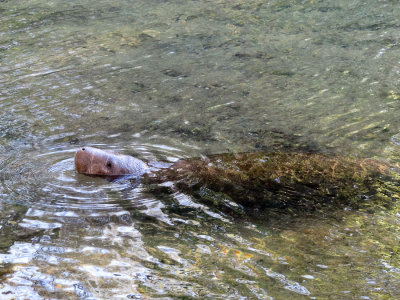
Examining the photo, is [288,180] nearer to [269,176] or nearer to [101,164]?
[269,176]

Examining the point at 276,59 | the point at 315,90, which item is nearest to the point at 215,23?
the point at 276,59

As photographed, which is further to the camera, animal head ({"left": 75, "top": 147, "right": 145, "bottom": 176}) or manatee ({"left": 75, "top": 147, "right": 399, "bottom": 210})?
animal head ({"left": 75, "top": 147, "right": 145, "bottom": 176})

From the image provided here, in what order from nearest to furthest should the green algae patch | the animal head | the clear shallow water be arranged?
the clear shallow water < the green algae patch < the animal head

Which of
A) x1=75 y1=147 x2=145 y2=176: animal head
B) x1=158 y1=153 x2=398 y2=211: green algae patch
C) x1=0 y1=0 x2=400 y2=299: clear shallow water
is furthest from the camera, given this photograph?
x1=75 y1=147 x2=145 y2=176: animal head

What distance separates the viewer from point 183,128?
284 inches

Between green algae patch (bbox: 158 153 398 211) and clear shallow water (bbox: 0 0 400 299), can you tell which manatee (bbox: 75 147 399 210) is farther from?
clear shallow water (bbox: 0 0 400 299)

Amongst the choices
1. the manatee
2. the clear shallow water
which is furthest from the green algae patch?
the clear shallow water

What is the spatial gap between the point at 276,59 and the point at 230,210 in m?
5.17

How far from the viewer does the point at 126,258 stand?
404 cm

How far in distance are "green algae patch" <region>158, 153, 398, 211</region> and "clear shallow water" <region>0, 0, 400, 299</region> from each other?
1.00 feet

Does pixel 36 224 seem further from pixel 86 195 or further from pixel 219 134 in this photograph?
pixel 219 134

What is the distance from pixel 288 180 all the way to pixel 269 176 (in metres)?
0.20

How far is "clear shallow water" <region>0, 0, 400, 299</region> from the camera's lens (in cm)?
383

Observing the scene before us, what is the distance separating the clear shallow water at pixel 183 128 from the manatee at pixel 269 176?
0.88 ft
